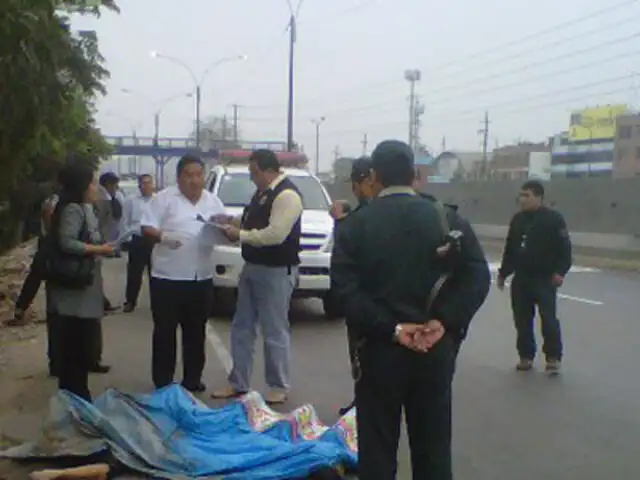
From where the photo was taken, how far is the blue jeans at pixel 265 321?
7.16 metres

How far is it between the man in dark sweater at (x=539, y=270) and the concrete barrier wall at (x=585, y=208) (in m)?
13.9

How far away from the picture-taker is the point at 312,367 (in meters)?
8.98

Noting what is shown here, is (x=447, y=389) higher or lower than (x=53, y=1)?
lower

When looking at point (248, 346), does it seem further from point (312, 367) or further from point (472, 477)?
point (472, 477)

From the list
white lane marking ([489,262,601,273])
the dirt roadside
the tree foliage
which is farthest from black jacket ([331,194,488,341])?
white lane marking ([489,262,601,273])

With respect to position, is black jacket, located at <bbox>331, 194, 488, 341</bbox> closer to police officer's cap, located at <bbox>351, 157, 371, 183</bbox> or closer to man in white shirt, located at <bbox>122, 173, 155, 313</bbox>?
police officer's cap, located at <bbox>351, 157, 371, 183</bbox>

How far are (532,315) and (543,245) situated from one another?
695 millimetres

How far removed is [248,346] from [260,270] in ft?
2.16

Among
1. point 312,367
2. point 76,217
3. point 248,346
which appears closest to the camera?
point 76,217

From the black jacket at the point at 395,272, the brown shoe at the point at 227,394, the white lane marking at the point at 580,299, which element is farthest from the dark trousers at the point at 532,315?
the white lane marking at the point at 580,299

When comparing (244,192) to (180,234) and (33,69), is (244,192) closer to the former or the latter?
(180,234)

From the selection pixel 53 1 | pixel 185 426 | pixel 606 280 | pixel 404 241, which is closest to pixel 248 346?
Result: pixel 185 426

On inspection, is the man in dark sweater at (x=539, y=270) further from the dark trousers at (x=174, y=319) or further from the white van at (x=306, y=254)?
the dark trousers at (x=174, y=319)

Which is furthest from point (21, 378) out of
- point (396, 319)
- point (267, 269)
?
point (396, 319)
